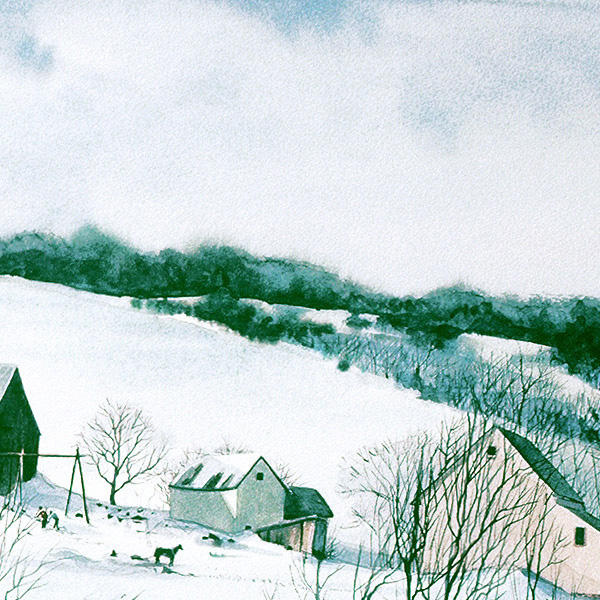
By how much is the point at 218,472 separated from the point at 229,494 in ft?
0.27

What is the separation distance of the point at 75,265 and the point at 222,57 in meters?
0.97

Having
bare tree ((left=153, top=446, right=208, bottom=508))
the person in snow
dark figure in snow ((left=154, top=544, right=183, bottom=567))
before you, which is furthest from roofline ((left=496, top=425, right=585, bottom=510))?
the person in snow

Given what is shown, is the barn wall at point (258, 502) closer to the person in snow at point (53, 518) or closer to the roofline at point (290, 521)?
the roofline at point (290, 521)

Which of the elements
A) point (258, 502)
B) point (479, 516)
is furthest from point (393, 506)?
point (258, 502)

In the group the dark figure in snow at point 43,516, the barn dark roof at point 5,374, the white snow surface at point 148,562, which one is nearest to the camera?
the white snow surface at point 148,562

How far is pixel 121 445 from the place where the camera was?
2.58 m

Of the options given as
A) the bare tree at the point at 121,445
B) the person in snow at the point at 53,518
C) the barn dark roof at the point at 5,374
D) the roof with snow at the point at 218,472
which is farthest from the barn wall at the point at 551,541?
the barn dark roof at the point at 5,374

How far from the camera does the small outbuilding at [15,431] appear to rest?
2.46m

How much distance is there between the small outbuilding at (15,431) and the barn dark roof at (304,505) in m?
0.86

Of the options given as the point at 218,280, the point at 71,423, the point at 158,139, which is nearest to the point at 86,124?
the point at 158,139

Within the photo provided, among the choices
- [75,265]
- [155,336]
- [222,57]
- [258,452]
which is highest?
[222,57]

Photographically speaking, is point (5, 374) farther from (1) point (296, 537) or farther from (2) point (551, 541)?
(2) point (551, 541)

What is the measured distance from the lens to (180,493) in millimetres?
2482

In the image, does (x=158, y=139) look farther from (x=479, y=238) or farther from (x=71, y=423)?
(x=479, y=238)
